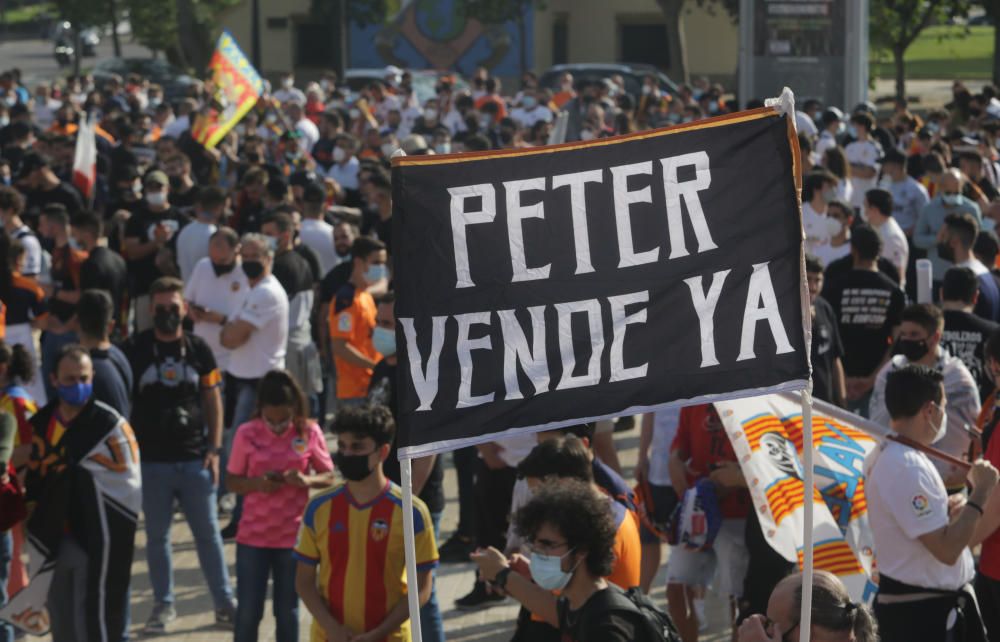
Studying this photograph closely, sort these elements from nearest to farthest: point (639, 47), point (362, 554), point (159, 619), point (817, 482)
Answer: point (362, 554) < point (817, 482) < point (159, 619) < point (639, 47)

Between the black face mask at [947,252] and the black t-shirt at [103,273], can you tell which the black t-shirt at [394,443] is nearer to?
the black t-shirt at [103,273]

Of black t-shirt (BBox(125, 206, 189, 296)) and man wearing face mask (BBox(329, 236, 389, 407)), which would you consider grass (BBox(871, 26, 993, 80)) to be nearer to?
black t-shirt (BBox(125, 206, 189, 296))

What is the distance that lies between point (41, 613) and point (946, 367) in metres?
4.56

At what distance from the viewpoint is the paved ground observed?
27.8 ft

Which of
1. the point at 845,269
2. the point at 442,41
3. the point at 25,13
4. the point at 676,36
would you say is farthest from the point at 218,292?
the point at 25,13

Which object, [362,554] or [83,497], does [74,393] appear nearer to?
[83,497]

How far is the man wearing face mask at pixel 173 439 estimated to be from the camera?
8430 millimetres

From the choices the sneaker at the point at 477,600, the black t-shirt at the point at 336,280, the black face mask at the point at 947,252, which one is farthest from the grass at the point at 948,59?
the sneaker at the point at 477,600

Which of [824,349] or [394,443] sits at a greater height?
[824,349]

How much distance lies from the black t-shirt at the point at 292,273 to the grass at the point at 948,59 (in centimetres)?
4240

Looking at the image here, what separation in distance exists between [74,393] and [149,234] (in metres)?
5.04

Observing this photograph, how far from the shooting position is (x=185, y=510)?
852 centimetres

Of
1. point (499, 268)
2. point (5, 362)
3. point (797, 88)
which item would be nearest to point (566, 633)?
point (499, 268)

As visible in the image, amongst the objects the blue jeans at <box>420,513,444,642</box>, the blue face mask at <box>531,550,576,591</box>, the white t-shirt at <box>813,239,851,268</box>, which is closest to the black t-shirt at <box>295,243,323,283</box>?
the white t-shirt at <box>813,239,851,268</box>
